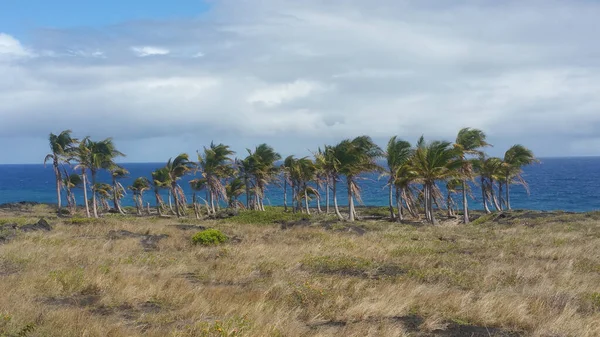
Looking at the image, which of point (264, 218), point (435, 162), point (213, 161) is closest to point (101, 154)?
point (213, 161)

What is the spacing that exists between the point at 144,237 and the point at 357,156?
66.5 feet

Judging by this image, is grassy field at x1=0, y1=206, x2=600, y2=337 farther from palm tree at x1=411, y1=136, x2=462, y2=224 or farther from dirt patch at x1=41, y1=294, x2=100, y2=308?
palm tree at x1=411, y1=136, x2=462, y2=224

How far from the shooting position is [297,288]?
34.0ft

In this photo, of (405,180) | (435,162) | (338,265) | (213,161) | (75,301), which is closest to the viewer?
(75,301)

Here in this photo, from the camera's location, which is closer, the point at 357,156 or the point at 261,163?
the point at 357,156

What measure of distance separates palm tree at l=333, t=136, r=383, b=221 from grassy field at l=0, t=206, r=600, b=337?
57.4ft

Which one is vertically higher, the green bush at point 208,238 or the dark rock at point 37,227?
the dark rock at point 37,227

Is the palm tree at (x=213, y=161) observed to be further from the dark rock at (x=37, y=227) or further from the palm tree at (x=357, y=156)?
the dark rock at (x=37, y=227)

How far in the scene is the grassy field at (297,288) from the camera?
25.5 feet

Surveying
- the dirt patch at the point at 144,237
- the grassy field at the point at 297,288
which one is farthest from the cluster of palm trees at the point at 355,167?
the dirt patch at the point at 144,237

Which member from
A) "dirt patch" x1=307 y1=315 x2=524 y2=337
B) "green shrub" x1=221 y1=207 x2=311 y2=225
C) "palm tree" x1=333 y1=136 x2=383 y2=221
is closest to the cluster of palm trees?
"palm tree" x1=333 y1=136 x2=383 y2=221

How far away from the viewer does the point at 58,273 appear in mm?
11188

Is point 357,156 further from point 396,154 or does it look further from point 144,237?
point 144,237

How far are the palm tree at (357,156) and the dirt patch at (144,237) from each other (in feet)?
61.4
